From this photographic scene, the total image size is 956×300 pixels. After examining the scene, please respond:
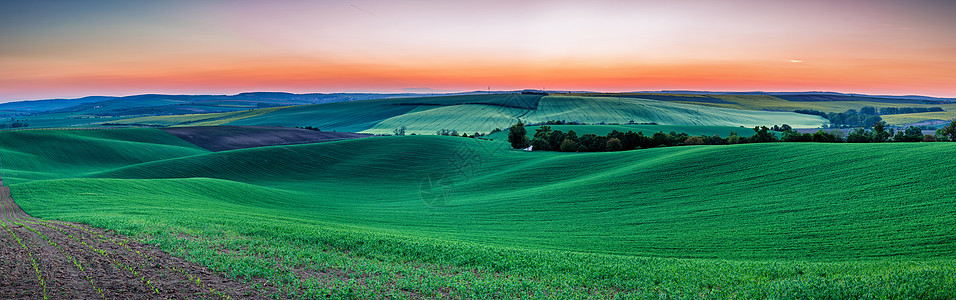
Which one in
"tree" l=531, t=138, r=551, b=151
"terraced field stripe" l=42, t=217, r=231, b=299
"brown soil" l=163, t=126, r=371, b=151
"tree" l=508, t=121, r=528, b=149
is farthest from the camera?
"brown soil" l=163, t=126, r=371, b=151

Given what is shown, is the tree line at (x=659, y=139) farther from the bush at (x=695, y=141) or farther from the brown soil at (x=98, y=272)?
the brown soil at (x=98, y=272)

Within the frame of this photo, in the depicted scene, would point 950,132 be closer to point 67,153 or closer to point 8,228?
point 8,228

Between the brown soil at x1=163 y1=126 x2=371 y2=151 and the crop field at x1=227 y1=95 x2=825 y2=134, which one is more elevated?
the crop field at x1=227 y1=95 x2=825 y2=134

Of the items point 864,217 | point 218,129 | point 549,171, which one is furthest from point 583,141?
point 218,129

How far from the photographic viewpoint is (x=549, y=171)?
48.8 meters

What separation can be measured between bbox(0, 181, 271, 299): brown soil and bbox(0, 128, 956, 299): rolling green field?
35.1 inches

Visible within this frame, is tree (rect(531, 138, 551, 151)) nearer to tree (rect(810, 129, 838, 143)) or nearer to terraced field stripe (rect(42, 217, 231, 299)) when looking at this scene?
tree (rect(810, 129, 838, 143))

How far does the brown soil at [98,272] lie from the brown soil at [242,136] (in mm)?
79945

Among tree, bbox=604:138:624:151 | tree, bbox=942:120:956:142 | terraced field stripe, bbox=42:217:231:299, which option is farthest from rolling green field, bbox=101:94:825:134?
terraced field stripe, bbox=42:217:231:299

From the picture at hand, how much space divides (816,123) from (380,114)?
158m

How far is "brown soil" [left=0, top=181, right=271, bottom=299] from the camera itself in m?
12.0

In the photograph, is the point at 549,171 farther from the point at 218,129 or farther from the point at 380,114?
the point at 380,114

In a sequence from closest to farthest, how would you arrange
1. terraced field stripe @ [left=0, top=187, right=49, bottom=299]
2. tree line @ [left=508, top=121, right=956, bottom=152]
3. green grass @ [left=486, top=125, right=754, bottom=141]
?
1. terraced field stripe @ [left=0, top=187, right=49, bottom=299]
2. tree line @ [left=508, top=121, right=956, bottom=152]
3. green grass @ [left=486, top=125, right=754, bottom=141]

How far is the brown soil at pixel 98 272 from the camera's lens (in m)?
12.0
